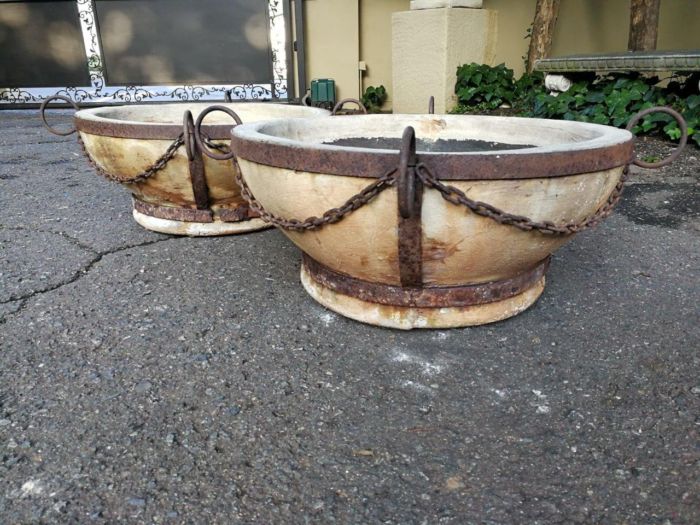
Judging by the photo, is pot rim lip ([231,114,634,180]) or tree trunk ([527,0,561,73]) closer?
pot rim lip ([231,114,634,180])

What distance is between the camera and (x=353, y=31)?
7578 millimetres

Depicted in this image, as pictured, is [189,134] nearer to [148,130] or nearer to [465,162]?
[148,130]

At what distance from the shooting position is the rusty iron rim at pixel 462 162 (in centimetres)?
149

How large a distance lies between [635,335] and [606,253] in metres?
0.81

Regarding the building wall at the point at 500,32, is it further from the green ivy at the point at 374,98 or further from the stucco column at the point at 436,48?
the stucco column at the point at 436,48

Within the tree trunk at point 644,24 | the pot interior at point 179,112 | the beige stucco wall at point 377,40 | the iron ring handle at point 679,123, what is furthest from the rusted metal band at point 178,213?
the beige stucco wall at point 377,40

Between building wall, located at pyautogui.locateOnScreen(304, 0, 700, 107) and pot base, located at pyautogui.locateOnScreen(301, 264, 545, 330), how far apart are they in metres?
5.80

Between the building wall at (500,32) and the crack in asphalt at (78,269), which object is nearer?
the crack in asphalt at (78,269)

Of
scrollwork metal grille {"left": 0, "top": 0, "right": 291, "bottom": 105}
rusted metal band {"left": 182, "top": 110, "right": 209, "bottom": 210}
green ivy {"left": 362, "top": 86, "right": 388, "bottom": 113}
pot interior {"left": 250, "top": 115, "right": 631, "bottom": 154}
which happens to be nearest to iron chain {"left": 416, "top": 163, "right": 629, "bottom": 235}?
pot interior {"left": 250, "top": 115, "right": 631, "bottom": 154}

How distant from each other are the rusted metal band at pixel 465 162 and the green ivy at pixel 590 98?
10.6 ft

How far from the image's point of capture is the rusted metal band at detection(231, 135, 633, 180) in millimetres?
1487

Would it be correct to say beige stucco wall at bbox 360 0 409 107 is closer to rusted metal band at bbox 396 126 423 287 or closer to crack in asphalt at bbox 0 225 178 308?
crack in asphalt at bbox 0 225 178 308

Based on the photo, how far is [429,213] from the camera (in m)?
1.58

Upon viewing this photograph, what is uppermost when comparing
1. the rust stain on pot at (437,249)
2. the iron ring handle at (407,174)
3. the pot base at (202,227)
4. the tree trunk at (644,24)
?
the tree trunk at (644,24)
